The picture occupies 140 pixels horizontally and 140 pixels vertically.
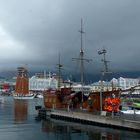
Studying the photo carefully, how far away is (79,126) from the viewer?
6975 cm

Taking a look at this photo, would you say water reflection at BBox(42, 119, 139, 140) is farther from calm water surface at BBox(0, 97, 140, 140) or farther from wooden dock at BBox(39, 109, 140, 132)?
wooden dock at BBox(39, 109, 140, 132)

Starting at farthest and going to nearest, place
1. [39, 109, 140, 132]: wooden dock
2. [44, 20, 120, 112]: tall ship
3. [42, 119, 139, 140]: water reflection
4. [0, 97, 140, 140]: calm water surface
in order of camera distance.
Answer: [44, 20, 120, 112]: tall ship
[39, 109, 140, 132]: wooden dock
[0, 97, 140, 140]: calm water surface
[42, 119, 139, 140]: water reflection

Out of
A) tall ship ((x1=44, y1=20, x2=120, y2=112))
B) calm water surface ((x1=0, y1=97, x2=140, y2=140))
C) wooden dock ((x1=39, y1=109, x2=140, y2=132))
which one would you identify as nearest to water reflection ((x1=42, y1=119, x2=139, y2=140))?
calm water surface ((x1=0, y1=97, x2=140, y2=140))

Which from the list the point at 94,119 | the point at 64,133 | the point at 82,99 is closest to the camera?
the point at 64,133

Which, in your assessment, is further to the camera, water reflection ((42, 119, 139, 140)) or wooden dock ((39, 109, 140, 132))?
wooden dock ((39, 109, 140, 132))

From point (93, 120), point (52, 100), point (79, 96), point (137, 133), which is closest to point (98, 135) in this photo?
point (137, 133)

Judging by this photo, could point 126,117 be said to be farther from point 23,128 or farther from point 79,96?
point 79,96

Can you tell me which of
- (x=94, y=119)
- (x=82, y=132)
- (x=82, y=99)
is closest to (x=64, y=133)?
(x=82, y=132)

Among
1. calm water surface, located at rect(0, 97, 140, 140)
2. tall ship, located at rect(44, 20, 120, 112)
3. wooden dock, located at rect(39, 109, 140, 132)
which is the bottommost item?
calm water surface, located at rect(0, 97, 140, 140)

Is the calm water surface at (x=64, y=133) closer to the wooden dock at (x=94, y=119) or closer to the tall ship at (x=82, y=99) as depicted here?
the wooden dock at (x=94, y=119)

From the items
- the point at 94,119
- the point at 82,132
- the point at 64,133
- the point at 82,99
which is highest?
the point at 82,99

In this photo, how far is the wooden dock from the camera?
2354 inches

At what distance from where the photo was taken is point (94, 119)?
68.7 meters

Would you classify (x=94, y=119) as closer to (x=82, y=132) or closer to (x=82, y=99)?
(x=82, y=132)
